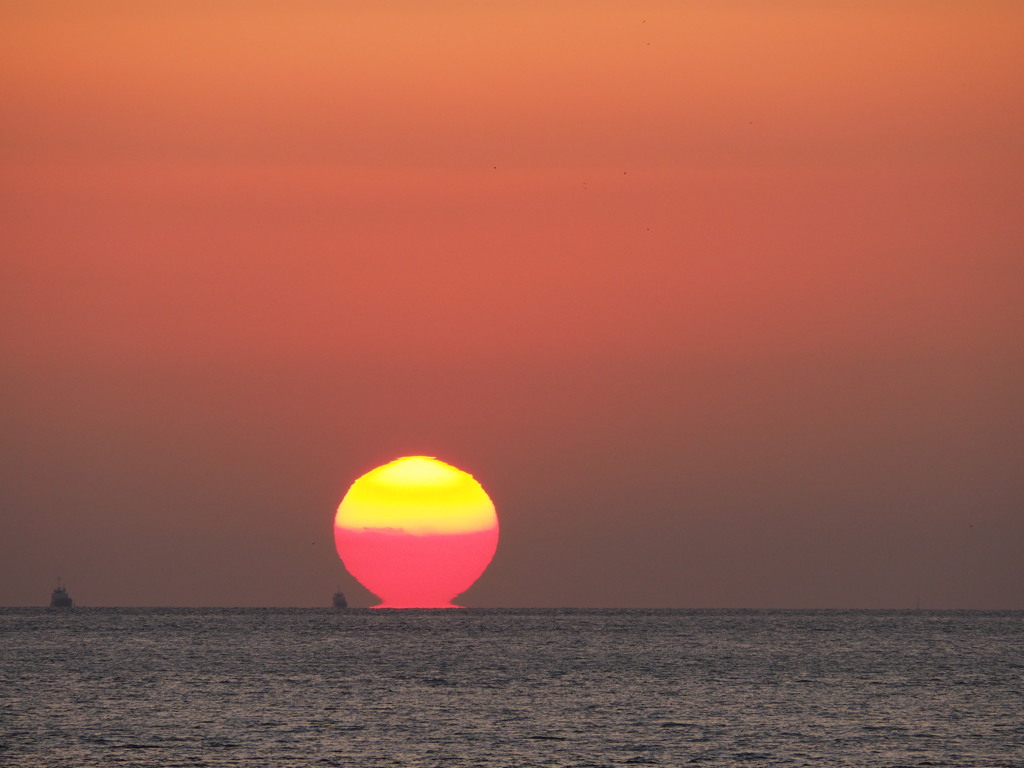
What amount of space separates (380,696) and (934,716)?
34.7m

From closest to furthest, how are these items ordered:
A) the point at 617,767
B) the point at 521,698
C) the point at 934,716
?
1. the point at 617,767
2. the point at 934,716
3. the point at 521,698

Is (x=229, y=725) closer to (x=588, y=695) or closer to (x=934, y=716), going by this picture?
(x=588, y=695)

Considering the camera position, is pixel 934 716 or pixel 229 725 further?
pixel 934 716

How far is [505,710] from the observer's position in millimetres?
90875

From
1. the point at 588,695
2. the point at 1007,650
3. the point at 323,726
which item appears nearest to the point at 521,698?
the point at 588,695

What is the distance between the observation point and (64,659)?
14925 cm

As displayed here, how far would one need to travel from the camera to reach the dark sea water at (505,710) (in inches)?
2697

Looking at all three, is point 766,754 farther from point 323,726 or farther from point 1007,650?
point 1007,650

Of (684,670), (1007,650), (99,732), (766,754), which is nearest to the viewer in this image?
(766,754)

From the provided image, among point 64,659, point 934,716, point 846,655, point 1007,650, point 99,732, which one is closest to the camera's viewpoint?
point 99,732

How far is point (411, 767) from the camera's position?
64312 mm

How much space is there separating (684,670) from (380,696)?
4044cm

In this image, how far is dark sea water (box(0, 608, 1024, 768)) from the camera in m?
68.5

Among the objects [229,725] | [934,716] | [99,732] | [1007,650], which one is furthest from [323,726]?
[1007,650]
